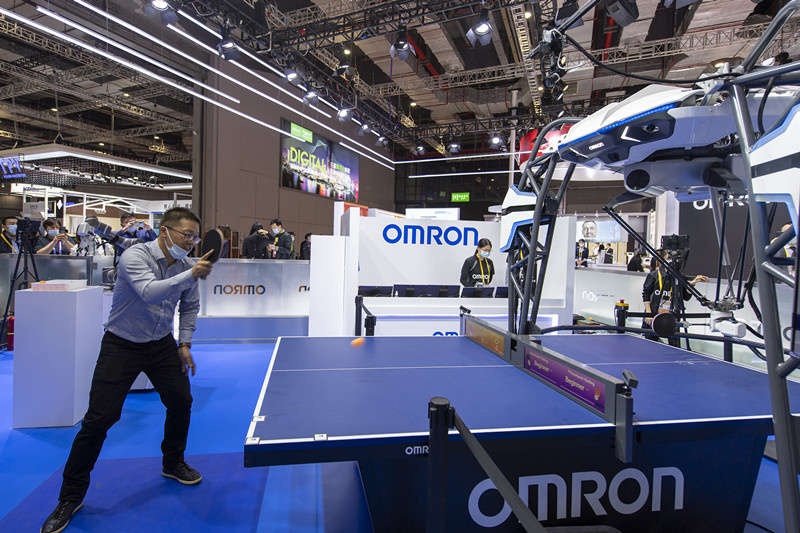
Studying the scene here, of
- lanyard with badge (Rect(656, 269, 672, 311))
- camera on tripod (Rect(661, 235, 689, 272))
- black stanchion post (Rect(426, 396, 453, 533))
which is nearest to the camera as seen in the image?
black stanchion post (Rect(426, 396, 453, 533))

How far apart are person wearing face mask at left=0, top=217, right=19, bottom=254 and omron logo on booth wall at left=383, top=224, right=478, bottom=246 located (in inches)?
232

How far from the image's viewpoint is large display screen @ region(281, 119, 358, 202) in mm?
14039

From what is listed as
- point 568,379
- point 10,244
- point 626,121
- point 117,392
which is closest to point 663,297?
point 626,121

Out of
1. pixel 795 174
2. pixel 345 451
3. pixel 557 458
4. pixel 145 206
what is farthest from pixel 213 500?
pixel 145 206

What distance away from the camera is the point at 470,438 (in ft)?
4.14

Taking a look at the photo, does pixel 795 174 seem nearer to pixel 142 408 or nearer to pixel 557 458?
pixel 557 458

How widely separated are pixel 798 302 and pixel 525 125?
15.9 meters

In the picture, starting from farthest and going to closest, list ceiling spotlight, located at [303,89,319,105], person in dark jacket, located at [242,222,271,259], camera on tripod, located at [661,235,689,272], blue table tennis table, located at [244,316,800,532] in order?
ceiling spotlight, located at [303,89,319,105] → person in dark jacket, located at [242,222,271,259] → camera on tripod, located at [661,235,689,272] → blue table tennis table, located at [244,316,800,532]

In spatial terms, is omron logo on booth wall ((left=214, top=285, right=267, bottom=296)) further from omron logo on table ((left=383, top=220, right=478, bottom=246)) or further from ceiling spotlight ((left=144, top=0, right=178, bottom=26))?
ceiling spotlight ((left=144, top=0, right=178, bottom=26))

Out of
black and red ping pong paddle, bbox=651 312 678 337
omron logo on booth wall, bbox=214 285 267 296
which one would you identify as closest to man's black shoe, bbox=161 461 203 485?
black and red ping pong paddle, bbox=651 312 678 337

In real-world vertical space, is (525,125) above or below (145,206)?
above

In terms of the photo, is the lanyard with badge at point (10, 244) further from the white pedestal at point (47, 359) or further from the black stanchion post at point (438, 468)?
the black stanchion post at point (438, 468)

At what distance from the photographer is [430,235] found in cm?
753

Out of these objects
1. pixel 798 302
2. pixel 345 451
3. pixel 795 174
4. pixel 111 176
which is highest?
pixel 111 176
